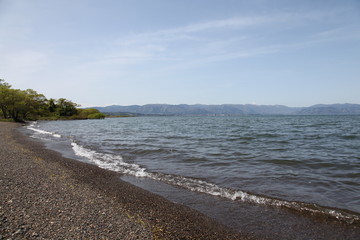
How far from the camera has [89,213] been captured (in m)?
6.26

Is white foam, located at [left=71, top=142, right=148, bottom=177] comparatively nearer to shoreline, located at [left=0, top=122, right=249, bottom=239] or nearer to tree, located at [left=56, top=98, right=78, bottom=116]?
shoreline, located at [left=0, top=122, right=249, bottom=239]

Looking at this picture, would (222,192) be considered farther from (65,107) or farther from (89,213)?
(65,107)

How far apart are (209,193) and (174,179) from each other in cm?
244

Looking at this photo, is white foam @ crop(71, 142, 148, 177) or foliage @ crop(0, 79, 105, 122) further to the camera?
foliage @ crop(0, 79, 105, 122)

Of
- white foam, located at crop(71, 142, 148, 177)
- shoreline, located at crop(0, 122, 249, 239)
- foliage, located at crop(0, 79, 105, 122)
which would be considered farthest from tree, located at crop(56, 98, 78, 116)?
shoreline, located at crop(0, 122, 249, 239)

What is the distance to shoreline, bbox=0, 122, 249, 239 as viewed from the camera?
5.25 metres

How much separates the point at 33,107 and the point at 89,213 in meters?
99.3

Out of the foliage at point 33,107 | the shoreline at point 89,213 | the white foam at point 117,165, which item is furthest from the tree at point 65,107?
the shoreline at point 89,213

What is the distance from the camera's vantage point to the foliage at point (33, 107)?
68.8m

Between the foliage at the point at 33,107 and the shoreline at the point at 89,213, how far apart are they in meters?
74.9

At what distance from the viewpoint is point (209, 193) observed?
9.16 m

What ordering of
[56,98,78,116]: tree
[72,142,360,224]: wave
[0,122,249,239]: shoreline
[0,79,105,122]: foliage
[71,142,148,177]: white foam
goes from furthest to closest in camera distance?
[56,98,78,116]: tree < [0,79,105,122]: foliage < [71,142,148,177]: white foam < [72,142,360,224]: wave < [0,122,249,239]: shoreline

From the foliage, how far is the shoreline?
74.9 meters

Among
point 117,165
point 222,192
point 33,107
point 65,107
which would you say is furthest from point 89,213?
point 65,107
